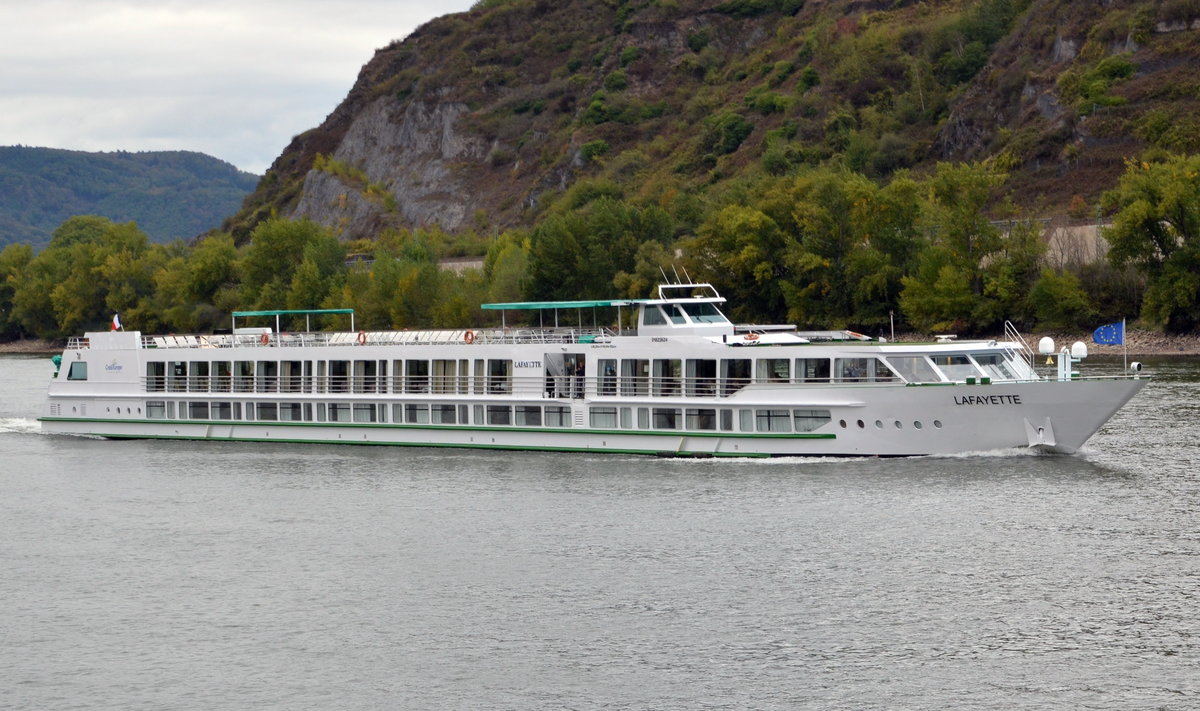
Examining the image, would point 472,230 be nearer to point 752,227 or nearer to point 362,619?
point 752,227

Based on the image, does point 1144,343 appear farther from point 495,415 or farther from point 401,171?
point 401,171

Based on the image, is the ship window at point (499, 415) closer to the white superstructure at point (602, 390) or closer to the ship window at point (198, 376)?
the white superstructure at point (602, 390)

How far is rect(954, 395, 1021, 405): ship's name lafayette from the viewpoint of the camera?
42000 mm

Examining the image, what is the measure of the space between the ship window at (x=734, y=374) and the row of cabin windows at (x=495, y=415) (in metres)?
0.70

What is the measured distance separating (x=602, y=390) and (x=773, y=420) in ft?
20.6

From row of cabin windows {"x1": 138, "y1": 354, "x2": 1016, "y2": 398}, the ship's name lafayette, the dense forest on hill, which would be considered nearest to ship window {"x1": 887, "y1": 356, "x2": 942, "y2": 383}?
row of cabin windows {"x1": 138, "y1": 354, "x2": 1016, "y2": 398}

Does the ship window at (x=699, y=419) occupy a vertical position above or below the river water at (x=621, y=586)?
above

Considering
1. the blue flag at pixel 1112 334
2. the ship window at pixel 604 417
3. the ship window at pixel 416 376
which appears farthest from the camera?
the ship window at pixel 416 376

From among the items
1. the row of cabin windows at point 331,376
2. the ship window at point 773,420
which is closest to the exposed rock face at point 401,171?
the row of cabin windows at point 331,376

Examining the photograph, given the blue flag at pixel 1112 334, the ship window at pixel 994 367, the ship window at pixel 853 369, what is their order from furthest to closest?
the ship window at pixel 853 369 → the ship window at pixel 994 367 → the blue flag at pixel 1112 334

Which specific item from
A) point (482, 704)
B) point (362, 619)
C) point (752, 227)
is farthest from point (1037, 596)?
point (752, 227)

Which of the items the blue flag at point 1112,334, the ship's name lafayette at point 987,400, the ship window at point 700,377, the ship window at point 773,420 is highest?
the blue flag at point 1112,334

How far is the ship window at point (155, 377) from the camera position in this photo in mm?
58531

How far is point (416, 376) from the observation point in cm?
5256
